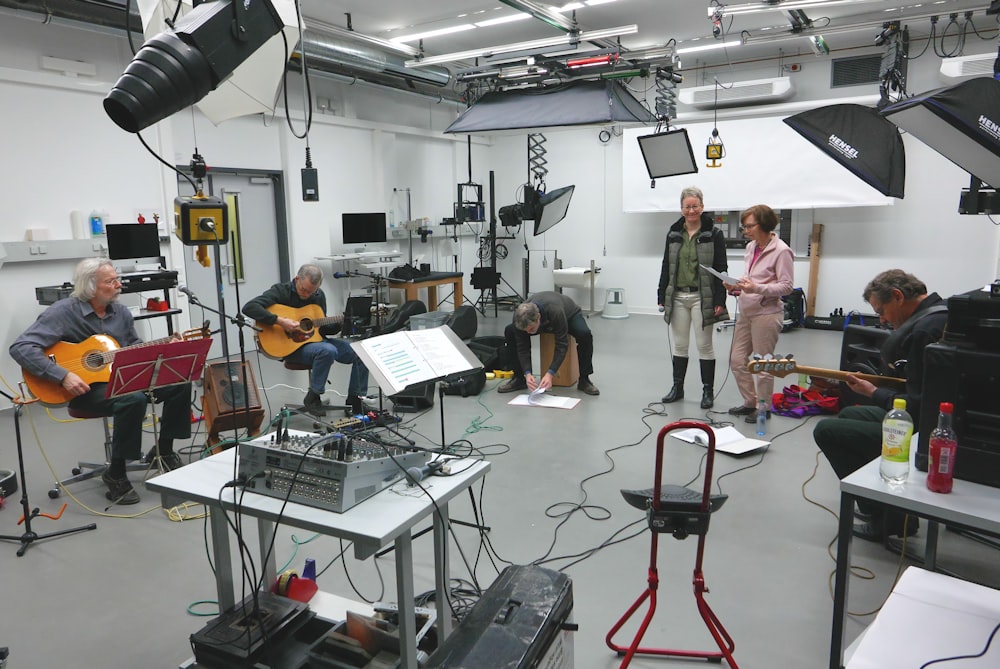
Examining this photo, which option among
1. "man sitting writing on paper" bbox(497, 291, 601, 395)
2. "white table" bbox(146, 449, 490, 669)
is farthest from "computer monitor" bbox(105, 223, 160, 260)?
"white table" bbox(146, 449, 490, 669)

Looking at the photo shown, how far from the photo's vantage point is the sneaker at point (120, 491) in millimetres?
3520

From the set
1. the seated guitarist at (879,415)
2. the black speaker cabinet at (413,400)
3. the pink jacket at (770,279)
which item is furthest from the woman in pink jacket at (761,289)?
the black speaker cabinet at (413,400)

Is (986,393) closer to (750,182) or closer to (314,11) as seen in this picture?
(314,11)

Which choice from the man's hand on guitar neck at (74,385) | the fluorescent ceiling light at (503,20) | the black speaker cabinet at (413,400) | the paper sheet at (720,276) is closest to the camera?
the man's hand on guitar neck at (74,385)

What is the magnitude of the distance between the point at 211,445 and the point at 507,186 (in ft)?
24.2

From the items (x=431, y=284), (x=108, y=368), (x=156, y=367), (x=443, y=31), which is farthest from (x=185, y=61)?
(x=431, y=284)

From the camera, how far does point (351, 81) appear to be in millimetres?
7266

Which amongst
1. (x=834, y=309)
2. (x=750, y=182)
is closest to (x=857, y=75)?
(x=750, y=182)

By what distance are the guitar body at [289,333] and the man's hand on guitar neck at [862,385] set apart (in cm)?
353

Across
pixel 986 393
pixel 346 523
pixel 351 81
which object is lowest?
pixel 346 523

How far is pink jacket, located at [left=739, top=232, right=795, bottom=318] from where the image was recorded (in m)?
4.38

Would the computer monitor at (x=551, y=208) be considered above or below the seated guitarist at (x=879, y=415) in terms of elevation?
above

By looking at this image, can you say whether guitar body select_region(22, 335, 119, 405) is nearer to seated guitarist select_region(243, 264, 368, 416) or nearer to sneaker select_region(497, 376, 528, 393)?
seated guitarist select_region(243, 264, 368, 416)

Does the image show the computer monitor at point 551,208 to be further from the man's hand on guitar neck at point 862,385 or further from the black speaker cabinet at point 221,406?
the man's hand on guitar neck at point 862,385
